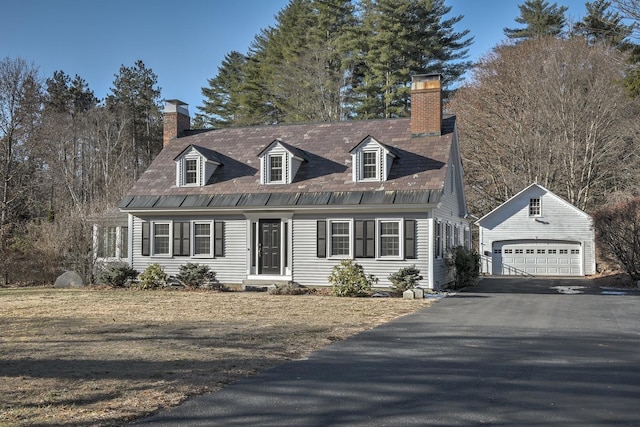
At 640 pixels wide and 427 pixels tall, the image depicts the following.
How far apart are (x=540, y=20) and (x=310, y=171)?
102ft

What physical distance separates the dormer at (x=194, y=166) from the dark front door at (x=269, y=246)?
10.0 feet

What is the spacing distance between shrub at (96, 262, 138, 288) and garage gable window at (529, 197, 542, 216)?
20.7m

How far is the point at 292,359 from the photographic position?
28.5ft

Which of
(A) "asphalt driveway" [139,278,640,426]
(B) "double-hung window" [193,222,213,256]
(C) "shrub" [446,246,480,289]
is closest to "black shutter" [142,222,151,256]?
(B) "double-hung window" [193,222,213,256]

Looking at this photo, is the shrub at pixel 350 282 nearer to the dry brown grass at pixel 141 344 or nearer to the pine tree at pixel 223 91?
the dry brown grass at pixel 141 344

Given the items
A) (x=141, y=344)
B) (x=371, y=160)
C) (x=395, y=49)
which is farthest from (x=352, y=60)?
(x=141, y=344)

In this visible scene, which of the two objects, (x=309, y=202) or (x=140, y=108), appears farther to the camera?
(x=140, y=108)

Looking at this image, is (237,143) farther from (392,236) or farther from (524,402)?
(524,402)

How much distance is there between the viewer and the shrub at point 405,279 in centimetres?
1872

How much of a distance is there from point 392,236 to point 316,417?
14.4 metres

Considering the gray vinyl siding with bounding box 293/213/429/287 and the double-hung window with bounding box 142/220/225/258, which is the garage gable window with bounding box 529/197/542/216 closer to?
the gray vinyl siding with bounding box 293/213/429/287

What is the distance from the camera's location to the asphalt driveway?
582 centimetres

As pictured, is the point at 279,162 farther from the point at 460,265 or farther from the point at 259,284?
the point at 460,265

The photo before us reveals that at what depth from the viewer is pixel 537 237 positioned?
107 ft
